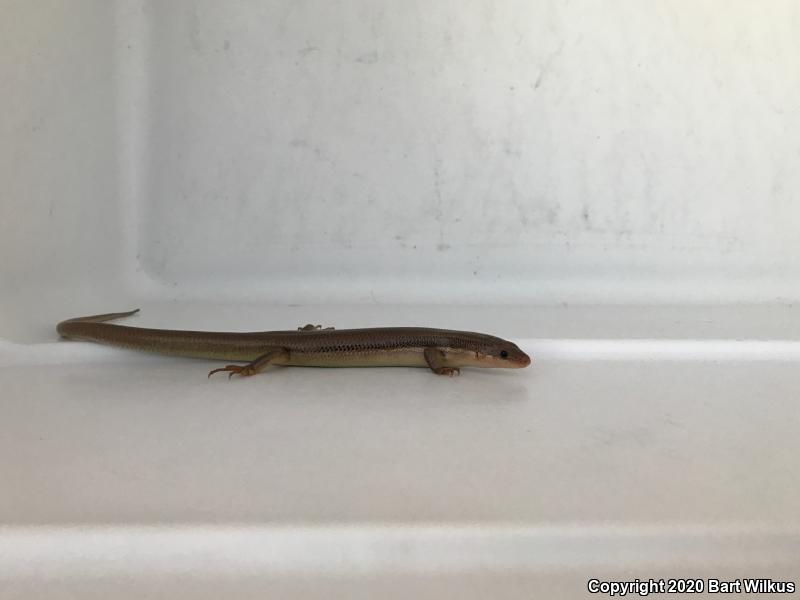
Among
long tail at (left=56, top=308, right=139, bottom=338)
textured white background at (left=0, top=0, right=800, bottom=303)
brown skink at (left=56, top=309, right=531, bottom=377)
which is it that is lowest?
brown skink at (left=56, top=309, right=531, bottom=377)

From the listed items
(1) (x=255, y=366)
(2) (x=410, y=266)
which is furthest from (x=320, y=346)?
(2) (x=410, y=266)

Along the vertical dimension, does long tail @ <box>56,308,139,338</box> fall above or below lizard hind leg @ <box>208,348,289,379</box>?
above

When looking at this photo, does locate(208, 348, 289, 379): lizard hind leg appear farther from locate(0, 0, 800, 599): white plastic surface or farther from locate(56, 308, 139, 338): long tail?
locate(56, 308, 139, 338): long tail

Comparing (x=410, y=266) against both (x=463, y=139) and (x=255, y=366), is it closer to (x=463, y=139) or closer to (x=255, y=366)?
(x=463, y=139)

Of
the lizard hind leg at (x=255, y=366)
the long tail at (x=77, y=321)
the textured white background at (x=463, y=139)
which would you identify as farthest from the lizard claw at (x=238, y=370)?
the textured white background at (x=463, y=139)

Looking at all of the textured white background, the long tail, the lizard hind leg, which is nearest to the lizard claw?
the lizard hind leg

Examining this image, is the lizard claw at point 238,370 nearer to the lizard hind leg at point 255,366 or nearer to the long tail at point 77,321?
the lizard hind leg at point 255,366
